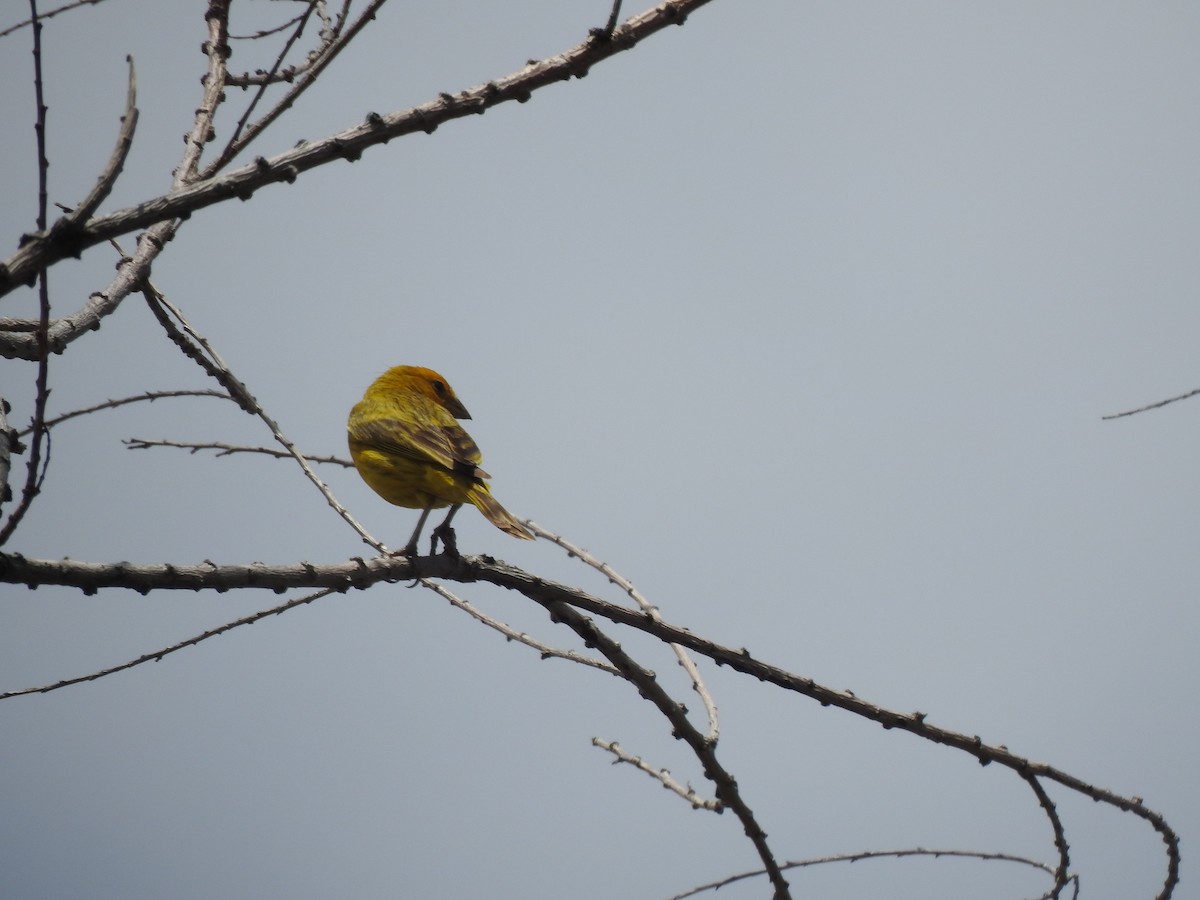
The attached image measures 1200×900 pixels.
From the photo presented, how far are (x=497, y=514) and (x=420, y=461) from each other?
52cm

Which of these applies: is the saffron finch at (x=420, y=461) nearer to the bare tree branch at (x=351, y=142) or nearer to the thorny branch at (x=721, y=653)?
the thorny branch at (x=721, y=653)

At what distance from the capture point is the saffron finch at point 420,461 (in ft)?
15.8

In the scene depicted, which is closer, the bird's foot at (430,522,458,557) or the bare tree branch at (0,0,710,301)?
the bare tree branch at (0,0,710,301)

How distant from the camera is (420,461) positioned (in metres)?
4.93

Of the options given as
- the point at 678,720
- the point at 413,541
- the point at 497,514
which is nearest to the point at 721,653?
the point at 678,720

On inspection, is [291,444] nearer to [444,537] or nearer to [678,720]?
[444,537]

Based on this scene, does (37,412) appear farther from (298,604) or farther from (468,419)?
(468,419)

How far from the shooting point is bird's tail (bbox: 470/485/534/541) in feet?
14.9

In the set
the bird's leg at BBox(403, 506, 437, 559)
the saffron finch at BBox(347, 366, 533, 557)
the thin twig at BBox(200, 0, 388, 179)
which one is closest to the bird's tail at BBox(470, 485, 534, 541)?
the saffron finch at BBox(347, 366, 533, 557)

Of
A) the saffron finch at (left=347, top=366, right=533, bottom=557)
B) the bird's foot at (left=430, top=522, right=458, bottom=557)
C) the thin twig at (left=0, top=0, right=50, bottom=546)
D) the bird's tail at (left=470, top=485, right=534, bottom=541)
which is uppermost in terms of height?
the saffron finch at (left=347, top=366, right=533, bottom=557)

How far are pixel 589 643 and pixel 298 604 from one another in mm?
905

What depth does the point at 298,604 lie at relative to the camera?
11.1 feet

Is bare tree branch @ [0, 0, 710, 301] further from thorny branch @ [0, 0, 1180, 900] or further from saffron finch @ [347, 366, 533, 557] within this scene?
saffron finch @ [347, 366, 533, 557]

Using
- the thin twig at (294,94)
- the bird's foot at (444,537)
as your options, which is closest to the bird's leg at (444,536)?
the bird's foot at (444,537)
